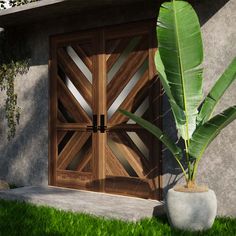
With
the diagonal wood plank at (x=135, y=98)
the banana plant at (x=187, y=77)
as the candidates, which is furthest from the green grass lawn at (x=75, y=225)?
the diagonal wood plank at (x=135, y=98)

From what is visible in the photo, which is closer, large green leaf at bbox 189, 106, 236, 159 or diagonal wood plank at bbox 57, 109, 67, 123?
large green leaf at bbox 189, 106, 236, 159

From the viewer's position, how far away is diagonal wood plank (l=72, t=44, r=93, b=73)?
767 cm

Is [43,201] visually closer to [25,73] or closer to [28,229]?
[28,229]

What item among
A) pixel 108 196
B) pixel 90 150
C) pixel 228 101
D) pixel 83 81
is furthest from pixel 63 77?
pixel 228 101

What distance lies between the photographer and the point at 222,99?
239 inches

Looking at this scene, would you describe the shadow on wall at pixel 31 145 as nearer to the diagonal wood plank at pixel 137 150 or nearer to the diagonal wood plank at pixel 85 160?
the diagonal wood plank at pixel 85 160

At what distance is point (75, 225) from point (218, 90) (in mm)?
2302

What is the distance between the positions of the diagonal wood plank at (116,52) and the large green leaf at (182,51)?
209 cm

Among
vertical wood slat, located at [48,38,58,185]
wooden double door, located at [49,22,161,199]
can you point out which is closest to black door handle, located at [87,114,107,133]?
wooden double door, located at [49,22,161,199]

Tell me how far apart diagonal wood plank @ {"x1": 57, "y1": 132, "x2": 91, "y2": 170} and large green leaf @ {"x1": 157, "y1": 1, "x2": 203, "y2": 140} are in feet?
8.81

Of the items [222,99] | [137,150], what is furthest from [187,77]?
[137,150]

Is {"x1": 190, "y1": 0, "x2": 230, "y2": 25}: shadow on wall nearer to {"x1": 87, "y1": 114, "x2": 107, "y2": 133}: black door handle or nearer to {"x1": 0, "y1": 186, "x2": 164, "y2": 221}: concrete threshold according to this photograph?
{"x1": 87, "y1": 114, "x2": 107, "y2": 133}: black door handle

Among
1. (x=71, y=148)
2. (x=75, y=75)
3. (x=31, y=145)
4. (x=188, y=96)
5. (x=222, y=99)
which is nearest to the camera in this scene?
(x=188, y=96)

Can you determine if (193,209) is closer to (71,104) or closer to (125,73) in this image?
(125,73)
